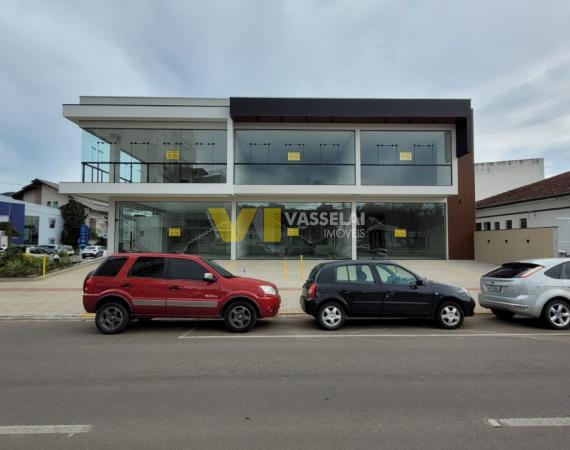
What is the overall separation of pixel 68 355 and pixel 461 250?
21948mm

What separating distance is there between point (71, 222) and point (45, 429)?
51.6 metres

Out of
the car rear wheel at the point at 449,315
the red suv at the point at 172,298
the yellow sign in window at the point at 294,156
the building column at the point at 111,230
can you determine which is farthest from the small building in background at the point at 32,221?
the car rear wheel at the point at 449,315

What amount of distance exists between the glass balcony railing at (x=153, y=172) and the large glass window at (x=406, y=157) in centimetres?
848

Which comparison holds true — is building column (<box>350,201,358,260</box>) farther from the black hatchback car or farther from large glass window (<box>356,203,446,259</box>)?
the black hatchback car

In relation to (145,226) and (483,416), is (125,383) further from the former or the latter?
(145,226)

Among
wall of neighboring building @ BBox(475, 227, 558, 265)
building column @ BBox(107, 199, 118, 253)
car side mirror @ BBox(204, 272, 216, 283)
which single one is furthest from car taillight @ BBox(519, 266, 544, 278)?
building column @ BBox(107, 199, 118, 253)

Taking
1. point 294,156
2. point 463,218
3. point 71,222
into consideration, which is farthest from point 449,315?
point 71,222

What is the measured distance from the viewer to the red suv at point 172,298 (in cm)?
817

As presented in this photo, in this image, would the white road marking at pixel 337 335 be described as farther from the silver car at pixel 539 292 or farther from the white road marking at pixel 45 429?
the white road marking at pixel 45 429

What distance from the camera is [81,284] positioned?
15398 millimetres

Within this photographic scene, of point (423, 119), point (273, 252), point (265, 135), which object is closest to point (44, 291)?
point (273, 252)

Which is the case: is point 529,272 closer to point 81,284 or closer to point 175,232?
point 81,284

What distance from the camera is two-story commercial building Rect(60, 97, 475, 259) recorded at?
2141 cm

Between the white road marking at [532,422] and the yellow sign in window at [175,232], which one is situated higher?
the yellow sign in window at [175,232]
